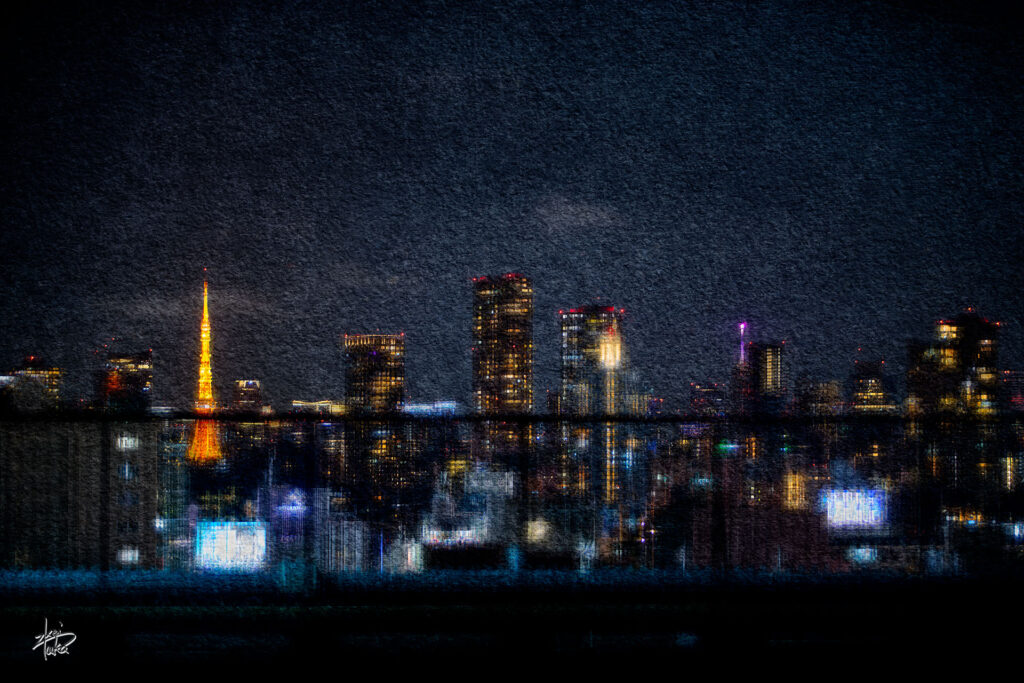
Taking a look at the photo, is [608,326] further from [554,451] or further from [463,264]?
[554,451]

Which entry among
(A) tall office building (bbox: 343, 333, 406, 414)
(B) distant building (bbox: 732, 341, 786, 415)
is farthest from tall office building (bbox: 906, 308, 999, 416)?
(A) tall office building (bbox: 343, 333, 406, 414)

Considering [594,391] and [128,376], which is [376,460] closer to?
[594,391]

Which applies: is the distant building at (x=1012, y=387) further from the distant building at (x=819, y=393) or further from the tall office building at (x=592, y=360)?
the tall office building at (x=592, y=360)

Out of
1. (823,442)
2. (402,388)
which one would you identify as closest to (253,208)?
(402,388)
